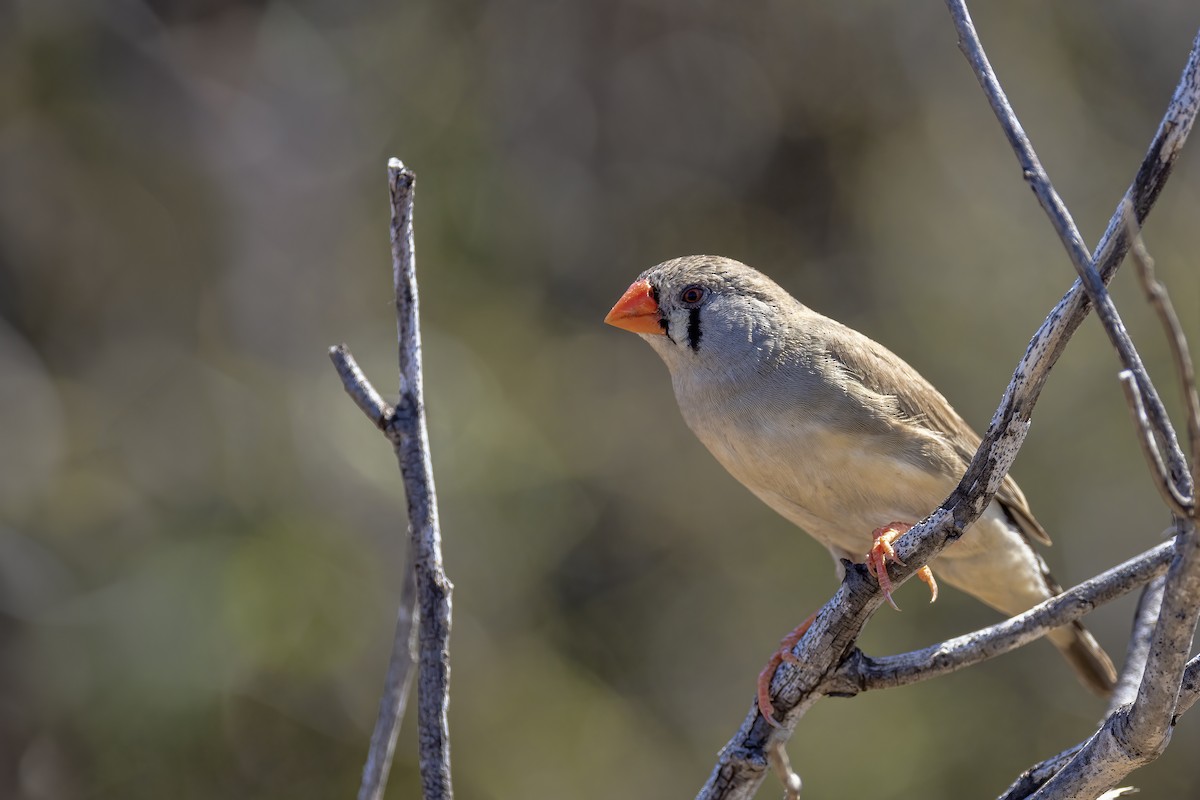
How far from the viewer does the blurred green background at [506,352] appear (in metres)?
5.92

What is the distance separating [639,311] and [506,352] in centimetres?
353

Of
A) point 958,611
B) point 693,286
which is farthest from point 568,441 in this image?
point 693,286

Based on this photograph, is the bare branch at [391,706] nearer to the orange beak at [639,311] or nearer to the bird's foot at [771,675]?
the bird's foot at [771,675]

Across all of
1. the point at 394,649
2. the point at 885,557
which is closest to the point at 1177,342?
the point at 885,557

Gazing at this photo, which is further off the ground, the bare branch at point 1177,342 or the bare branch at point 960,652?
the bare branch at point 1177,342

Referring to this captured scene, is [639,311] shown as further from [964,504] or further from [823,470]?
[964,504]

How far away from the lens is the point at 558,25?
7.49 metres

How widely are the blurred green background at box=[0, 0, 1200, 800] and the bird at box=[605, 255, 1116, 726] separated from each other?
10.1 feet

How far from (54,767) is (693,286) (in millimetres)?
4396

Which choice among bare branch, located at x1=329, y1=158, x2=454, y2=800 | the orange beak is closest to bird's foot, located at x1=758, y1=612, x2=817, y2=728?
bare branch, located at x1=329, y1=158, x2=454, y2=800

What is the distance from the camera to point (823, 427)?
2875mm

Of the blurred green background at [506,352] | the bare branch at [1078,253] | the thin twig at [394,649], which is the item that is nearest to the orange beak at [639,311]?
the thin twig at [394,649]

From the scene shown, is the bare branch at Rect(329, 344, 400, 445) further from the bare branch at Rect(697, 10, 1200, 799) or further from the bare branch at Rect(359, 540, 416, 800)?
the bare branch at Rect(697, 10, 1200, 799)

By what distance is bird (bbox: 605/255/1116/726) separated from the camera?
9.47 feet
